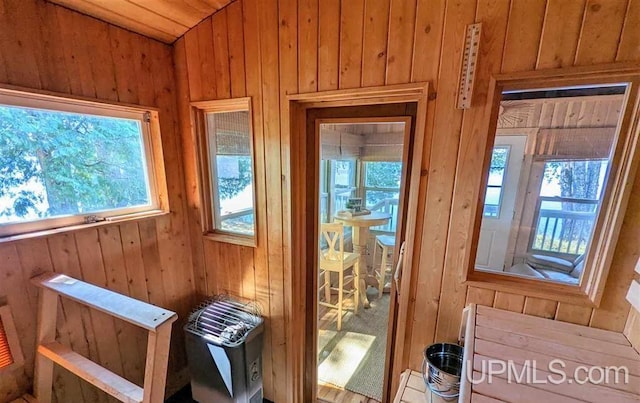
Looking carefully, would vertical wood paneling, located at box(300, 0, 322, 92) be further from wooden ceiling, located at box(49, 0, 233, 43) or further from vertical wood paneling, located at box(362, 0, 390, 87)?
wooden ceiling, located at box(49, 0, 233, 43)

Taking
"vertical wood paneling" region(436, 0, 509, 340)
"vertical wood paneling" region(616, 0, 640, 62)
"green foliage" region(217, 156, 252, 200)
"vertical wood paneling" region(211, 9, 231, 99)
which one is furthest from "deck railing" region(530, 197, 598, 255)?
"vertical wood paneling" region(211, 9, 231, 99)

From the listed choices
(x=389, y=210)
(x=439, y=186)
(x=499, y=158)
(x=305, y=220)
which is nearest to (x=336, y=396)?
(x=305, y=220)

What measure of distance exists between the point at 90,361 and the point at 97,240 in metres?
0.63

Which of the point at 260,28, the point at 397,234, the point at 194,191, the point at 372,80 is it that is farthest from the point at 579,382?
the point at 194,191

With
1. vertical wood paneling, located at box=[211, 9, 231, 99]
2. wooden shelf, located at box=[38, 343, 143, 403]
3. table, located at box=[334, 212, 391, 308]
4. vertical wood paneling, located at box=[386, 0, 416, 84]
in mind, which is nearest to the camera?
wooden shelf, located at box=[38, 343, 143, 403]

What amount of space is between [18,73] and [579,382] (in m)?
2.50

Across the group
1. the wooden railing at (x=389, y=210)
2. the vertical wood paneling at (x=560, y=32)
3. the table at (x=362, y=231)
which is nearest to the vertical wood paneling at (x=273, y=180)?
the table at (x=362, y=231)

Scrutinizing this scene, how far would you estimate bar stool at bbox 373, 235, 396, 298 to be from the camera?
158 cm

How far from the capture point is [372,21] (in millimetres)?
1197

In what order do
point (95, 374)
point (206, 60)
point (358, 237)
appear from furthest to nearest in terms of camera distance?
1. point (358, 237)
2. point (206, 60)
3. point (95, 374)

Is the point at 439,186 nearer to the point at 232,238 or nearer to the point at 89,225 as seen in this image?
the point at 232,238

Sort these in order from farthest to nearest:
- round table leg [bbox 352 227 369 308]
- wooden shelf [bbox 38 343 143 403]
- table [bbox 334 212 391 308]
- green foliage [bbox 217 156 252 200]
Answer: round table leg [bbox 352 227 369 308] → green foliage [bbox 217 156 252 200] → table [bbox 334 212 391 308] → wooden shelf [bbox 38 343 143 403]

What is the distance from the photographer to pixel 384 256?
1787 millimetres

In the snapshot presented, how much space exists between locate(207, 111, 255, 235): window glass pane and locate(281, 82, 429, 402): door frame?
1.07ft
